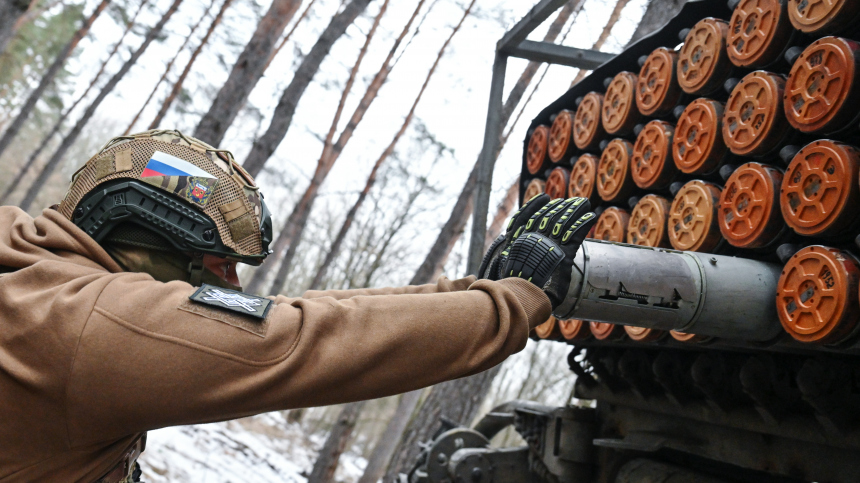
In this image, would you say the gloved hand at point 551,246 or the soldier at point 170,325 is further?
the gloved hand at point 551,246

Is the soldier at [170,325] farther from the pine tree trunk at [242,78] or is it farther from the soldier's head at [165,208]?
the pine tree trunk at [242,78]

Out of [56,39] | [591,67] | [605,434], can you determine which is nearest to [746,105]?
[591,67]

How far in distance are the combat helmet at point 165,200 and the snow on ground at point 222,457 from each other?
7.00 m

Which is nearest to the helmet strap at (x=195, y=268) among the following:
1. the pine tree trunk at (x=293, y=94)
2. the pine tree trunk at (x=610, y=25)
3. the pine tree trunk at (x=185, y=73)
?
the pine tree trunk at (x=293, y=94)

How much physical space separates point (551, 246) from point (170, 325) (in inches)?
43.1

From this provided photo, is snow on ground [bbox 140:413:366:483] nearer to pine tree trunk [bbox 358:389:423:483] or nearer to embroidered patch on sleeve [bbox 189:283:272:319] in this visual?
pine tree trunk [bbox 358:389:423:483]

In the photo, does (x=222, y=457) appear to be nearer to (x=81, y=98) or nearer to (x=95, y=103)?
(x=95, y=103)

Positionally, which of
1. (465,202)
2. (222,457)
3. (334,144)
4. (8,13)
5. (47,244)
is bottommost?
(222,457)

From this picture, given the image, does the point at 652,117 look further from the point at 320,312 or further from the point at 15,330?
the point at 15,330

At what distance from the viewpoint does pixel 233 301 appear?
1.78 meters

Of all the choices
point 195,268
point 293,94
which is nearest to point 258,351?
point 195,268

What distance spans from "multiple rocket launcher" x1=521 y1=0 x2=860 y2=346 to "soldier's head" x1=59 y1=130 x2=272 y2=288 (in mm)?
1156

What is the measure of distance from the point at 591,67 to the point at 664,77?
160cm

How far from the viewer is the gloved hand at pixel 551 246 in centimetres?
203
